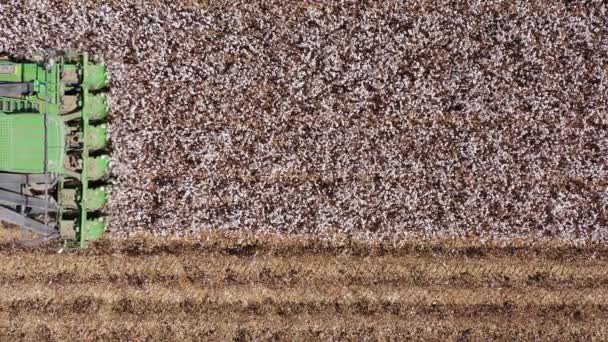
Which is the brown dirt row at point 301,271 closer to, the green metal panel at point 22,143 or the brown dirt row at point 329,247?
the brown dirt row at point 329,247

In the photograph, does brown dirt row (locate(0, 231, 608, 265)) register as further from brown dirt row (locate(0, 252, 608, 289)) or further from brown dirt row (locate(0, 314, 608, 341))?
brown dirt row (locate(0, 314, 608, 341))

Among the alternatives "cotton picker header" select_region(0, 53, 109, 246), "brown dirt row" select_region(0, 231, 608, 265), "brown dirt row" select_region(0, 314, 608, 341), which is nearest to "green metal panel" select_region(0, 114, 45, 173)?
"cotton picker header" select_region(0, 53, 109, 246)

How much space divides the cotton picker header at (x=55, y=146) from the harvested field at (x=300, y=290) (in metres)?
0.70

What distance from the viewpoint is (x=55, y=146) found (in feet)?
19.5

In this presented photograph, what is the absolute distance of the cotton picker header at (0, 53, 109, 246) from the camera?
5.81 m

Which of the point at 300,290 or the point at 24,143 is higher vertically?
the point at 24,143

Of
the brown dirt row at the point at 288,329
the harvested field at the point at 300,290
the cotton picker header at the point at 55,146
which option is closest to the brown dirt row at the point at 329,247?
the harvested field at the point at 300,290

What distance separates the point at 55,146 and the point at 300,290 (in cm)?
316

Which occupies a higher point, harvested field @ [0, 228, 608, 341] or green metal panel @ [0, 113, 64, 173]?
green metal panel @ [0, 113, 64, 173]

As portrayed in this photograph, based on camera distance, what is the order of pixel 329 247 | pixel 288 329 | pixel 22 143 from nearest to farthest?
pixel 22 143 → pixel 288 329 → pixel 329 247

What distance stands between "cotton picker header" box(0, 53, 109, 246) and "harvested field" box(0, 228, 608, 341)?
0.70 metres

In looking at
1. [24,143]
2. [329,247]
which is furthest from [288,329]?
[24,143]

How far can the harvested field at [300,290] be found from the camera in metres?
6.96

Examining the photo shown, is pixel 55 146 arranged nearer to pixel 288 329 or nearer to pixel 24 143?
pixel 24 143
